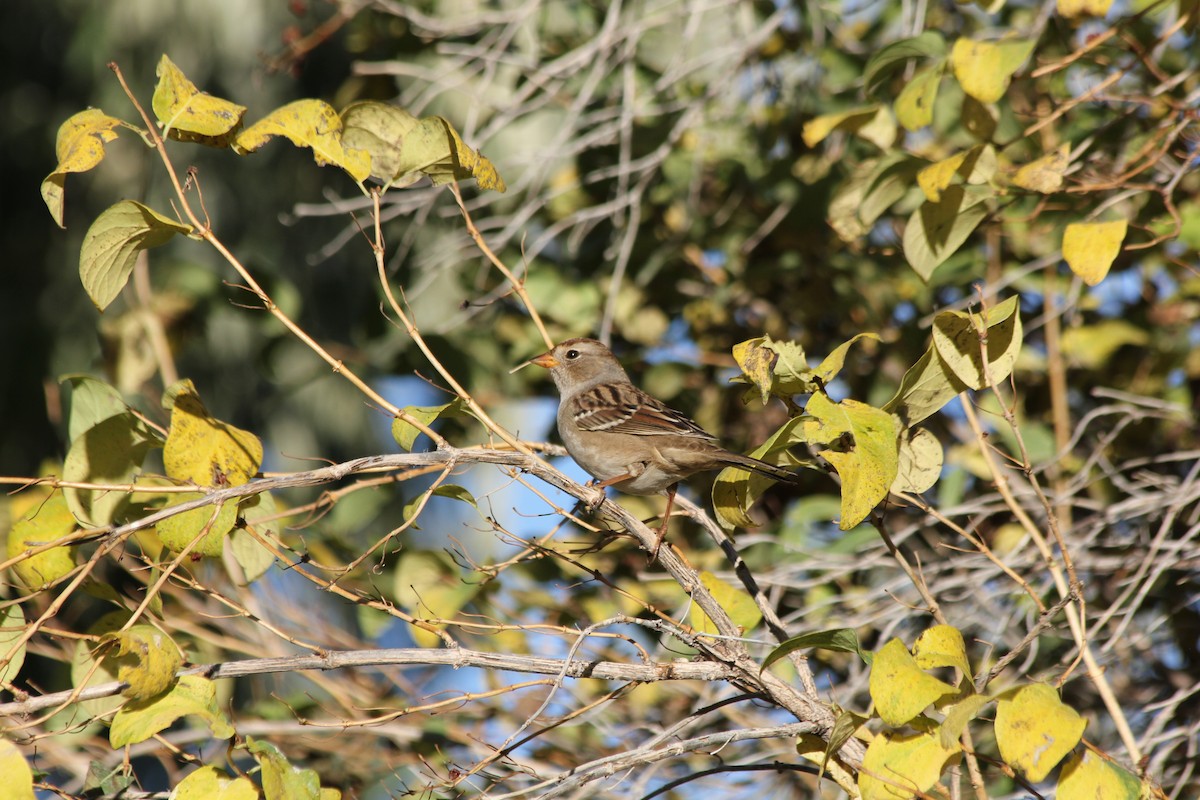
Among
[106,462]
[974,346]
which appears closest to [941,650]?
[974,346]

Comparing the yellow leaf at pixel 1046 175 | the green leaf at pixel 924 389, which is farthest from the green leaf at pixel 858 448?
the yellow leaf at pixel 1046 175

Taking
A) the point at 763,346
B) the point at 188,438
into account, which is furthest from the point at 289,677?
the point at 763,346

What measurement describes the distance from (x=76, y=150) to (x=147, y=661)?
0.95 meters

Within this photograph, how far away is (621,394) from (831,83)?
138cm

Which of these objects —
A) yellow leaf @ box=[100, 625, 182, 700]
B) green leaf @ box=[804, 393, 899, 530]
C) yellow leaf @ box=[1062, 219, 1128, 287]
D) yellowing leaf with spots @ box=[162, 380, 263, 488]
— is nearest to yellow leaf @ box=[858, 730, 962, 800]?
green leaf @ box=[804, 393, 899, 530]

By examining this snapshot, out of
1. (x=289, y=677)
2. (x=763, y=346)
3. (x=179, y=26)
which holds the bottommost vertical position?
(x=289, y=677)

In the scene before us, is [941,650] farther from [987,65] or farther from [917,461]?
[987,65]

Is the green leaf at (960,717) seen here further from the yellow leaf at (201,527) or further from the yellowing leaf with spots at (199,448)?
the yellowing leaf with spots at (199,448)

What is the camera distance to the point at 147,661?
78.6 inches

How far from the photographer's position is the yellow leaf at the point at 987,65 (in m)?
2.65

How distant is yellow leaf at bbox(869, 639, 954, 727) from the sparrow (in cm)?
125

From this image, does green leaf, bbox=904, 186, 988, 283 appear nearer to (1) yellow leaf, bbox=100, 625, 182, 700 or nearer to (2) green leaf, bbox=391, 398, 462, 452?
(2) green leaf, bbox=391, 398, 462, 452

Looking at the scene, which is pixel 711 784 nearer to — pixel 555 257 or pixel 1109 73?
pixel 555 257

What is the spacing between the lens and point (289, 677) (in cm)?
533
